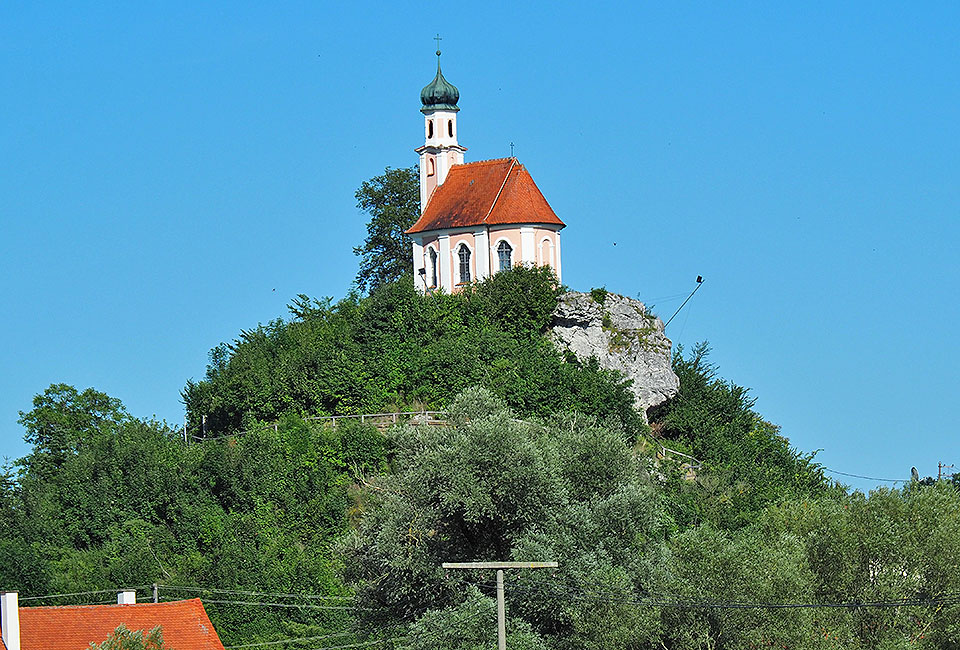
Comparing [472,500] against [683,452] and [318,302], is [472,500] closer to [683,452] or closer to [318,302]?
[683,452]

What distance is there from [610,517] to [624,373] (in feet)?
75.0

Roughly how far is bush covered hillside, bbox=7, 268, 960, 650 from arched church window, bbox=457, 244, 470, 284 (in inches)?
82.2

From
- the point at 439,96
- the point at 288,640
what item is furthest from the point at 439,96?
the point at 288,640

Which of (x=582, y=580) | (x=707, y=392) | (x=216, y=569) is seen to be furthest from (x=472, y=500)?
(x=707, y=392)

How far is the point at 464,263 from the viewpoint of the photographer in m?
64.0

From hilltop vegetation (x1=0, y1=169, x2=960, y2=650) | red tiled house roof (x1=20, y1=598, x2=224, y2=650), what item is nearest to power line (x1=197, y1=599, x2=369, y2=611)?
hilltop vegetation (x1=0, y1=169, x2=960, y2=650)

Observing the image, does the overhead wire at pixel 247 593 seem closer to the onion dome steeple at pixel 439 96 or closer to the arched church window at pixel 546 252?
the arched church window at pixel 546 252

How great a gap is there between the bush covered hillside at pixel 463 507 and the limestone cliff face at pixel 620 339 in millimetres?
960

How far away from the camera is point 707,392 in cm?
6538

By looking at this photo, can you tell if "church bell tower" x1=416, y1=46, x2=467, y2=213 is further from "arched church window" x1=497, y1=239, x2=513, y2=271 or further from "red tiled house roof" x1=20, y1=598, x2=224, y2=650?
"red tiled house roof" x1=20, y1=598, x2=224, y2=650

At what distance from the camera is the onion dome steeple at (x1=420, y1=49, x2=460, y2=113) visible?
2655 inches

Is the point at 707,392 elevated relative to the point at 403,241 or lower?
lower

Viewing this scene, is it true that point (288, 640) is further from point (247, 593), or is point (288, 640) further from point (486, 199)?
point (486, 199)

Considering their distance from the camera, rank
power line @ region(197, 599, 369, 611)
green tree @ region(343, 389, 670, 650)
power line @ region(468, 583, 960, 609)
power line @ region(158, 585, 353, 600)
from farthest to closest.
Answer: power line @ region(158, 585, 353, 600)
power line @ region(197, 599, 369, 611)
green tree @ region(343, 389, 670, 650)
power line @ region(468, 583, 960, 609)
